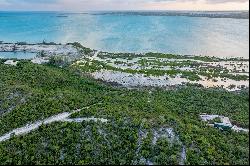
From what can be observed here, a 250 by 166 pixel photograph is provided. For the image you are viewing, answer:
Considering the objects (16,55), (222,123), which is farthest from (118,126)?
(16,55)

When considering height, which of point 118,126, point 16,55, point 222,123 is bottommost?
point 16,55

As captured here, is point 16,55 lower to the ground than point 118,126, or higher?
lower

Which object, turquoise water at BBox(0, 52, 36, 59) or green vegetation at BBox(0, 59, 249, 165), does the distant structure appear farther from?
turquoise water at BBox(0, 52, 36, 59)

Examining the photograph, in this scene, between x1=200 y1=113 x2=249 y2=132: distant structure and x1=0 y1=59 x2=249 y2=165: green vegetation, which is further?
x1=200 y1=113 x2=249 y2=132: distant structure

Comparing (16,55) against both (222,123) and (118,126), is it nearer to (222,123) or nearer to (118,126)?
(118,126)

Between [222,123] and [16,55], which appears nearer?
[222,123]

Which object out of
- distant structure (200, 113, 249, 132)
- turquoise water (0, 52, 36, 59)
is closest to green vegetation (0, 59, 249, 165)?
distant structure (200, 113, 249, 132)

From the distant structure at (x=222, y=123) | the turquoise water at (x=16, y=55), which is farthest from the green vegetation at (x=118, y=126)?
the turquoise water at (x=16, y=55)

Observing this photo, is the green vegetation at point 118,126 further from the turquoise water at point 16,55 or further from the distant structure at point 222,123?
the turquoise water at point 16,55
